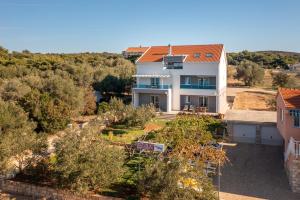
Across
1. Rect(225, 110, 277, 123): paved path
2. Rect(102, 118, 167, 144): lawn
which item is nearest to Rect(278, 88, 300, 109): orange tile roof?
Rect(225, 110, 277, 123): paved path

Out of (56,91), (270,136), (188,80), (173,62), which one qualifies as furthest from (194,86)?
(56,91)

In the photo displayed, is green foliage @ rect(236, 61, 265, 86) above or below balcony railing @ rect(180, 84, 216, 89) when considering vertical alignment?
above

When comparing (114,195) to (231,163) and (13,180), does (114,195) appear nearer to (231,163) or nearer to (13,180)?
(13,180)

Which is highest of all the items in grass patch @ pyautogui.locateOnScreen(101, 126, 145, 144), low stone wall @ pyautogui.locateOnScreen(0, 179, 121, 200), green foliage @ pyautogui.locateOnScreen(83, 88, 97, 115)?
green foliage @ pyautogui.locateOnScreen(83, 88, 97, 115)

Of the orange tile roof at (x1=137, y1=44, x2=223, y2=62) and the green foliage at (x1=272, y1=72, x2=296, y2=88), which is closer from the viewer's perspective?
the orange tile roof at (x1=137, y1=44, x2=223, y2=62)

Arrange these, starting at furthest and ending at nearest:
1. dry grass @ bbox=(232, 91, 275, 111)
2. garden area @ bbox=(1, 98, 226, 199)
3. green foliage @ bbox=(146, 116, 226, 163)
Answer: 1. dry grass @ bbox=(232, 91, 275, 111)
2. green foliage @ bbox=(146, 116, 226, 163)
3. garden area @ bbox=(1, 98, 226, 199)

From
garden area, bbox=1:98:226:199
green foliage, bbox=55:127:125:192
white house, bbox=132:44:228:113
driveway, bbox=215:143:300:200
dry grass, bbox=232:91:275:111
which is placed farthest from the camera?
dry grass, bbox=232:91:275:111

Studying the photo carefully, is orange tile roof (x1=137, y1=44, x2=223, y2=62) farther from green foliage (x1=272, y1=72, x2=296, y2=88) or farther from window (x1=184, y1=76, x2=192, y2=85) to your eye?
green foliage (x1=272, y1=72, x2=296, y2=88)
